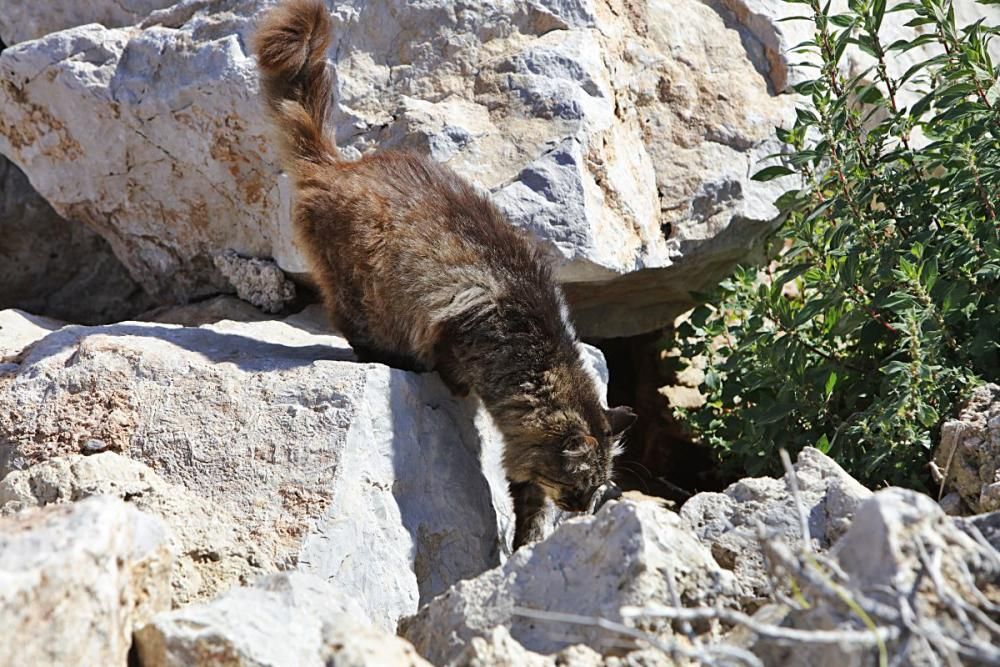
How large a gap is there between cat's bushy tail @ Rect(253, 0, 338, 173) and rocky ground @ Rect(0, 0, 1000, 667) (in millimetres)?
416

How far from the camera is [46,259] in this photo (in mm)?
6664

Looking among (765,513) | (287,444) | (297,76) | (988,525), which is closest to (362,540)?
(287,444)

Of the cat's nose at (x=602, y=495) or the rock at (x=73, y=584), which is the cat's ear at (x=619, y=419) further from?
the rock at (x=73, y=584)

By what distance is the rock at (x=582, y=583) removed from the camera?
8.88 feet

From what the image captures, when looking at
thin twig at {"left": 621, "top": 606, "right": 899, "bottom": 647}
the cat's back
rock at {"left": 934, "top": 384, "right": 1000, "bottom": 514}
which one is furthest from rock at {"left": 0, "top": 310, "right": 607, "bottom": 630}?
thin twig at {"left": 621, "top": 606, "right": 899, "bottom": 647}

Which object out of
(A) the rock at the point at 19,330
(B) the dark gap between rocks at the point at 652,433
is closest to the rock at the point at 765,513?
(B) the dark gap between rocks at the point at 652,433

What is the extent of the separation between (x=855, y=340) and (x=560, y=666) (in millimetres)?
2831

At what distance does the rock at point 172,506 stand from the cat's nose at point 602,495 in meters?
1.62

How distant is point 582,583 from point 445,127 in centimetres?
299

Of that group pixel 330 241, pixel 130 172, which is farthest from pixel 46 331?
pixel 330 241

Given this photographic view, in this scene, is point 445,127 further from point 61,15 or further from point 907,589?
point 907,589

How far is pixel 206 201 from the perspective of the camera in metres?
5.59

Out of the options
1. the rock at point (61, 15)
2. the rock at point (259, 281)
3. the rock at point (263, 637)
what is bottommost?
the rock at point (263, 637)

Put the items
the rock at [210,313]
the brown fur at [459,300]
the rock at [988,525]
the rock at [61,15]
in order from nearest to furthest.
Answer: the rock at [988,525] → the brown fur at [459,300] → the rock at [210,313] → the rock at [61,15]
